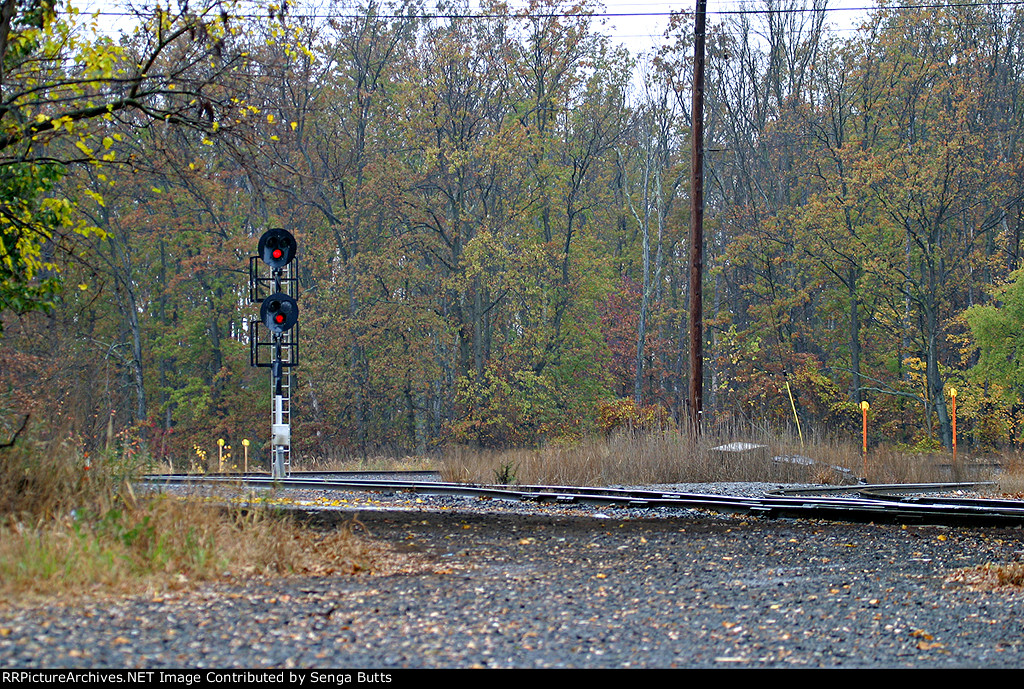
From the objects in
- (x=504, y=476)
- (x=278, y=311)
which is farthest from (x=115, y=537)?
(x=278, y=311)

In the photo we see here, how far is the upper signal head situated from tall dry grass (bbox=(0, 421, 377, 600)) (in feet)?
27.0

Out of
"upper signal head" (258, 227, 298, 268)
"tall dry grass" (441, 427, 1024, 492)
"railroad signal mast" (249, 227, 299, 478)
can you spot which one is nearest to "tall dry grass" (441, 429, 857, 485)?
"tall dry grass" (441, 427, 1024, 492)

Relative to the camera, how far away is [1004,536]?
10250mm

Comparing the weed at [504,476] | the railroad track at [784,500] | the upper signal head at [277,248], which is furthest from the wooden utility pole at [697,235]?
the upper signal head at [277,248]

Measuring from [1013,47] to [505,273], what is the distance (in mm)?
19497

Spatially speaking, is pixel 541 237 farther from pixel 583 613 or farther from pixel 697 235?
pixel 583 613

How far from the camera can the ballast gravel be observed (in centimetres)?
545

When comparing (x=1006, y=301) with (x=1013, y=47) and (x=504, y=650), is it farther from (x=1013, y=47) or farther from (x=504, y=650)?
(x=504, y=650)

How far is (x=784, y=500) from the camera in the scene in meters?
12.7

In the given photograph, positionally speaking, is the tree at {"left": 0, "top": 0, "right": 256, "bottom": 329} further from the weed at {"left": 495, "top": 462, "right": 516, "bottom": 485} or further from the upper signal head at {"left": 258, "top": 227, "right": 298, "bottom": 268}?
the weed at {"left": 495, "top": 462, "right": 516, "bottom": 485}

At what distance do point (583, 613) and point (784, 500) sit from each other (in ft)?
22.0

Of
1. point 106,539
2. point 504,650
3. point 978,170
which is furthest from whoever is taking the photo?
point 978,170

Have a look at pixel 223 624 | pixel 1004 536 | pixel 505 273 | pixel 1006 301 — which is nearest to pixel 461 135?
pixel 505 273
